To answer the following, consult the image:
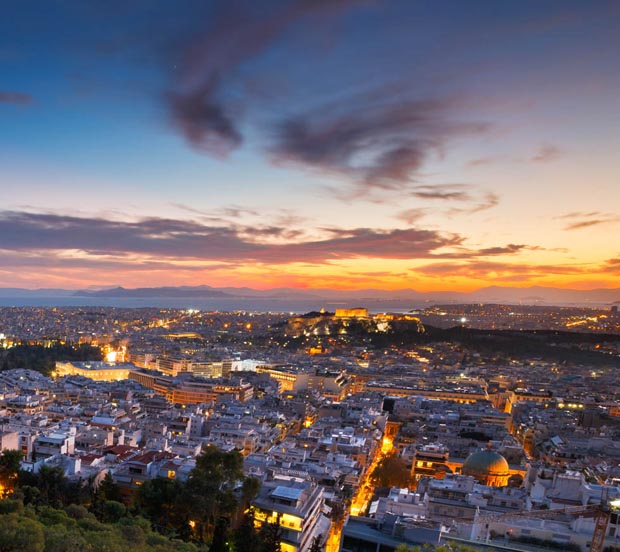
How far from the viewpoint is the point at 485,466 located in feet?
63.2

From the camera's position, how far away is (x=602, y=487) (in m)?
15.1

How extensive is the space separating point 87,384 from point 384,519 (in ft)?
82.5

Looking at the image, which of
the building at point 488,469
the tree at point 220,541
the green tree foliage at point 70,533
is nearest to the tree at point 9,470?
the green tree foliage at point 70,533

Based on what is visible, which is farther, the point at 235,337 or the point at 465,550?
the point at 235,337

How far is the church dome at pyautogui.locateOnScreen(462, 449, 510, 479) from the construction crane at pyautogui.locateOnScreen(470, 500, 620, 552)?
4.84m

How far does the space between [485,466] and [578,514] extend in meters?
5.27

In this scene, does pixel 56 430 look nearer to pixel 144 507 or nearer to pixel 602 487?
pixel 144 507

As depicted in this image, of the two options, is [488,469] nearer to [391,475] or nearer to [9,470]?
[391,475]

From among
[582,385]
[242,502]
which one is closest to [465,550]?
[242,502]

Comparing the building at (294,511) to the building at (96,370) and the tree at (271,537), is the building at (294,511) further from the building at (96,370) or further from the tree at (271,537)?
the building at (96,370)

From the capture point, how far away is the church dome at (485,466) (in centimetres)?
1911

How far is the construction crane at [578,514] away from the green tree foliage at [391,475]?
6113mm

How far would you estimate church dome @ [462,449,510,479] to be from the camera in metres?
19.1

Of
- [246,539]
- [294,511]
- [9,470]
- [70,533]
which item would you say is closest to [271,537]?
[246,539]
